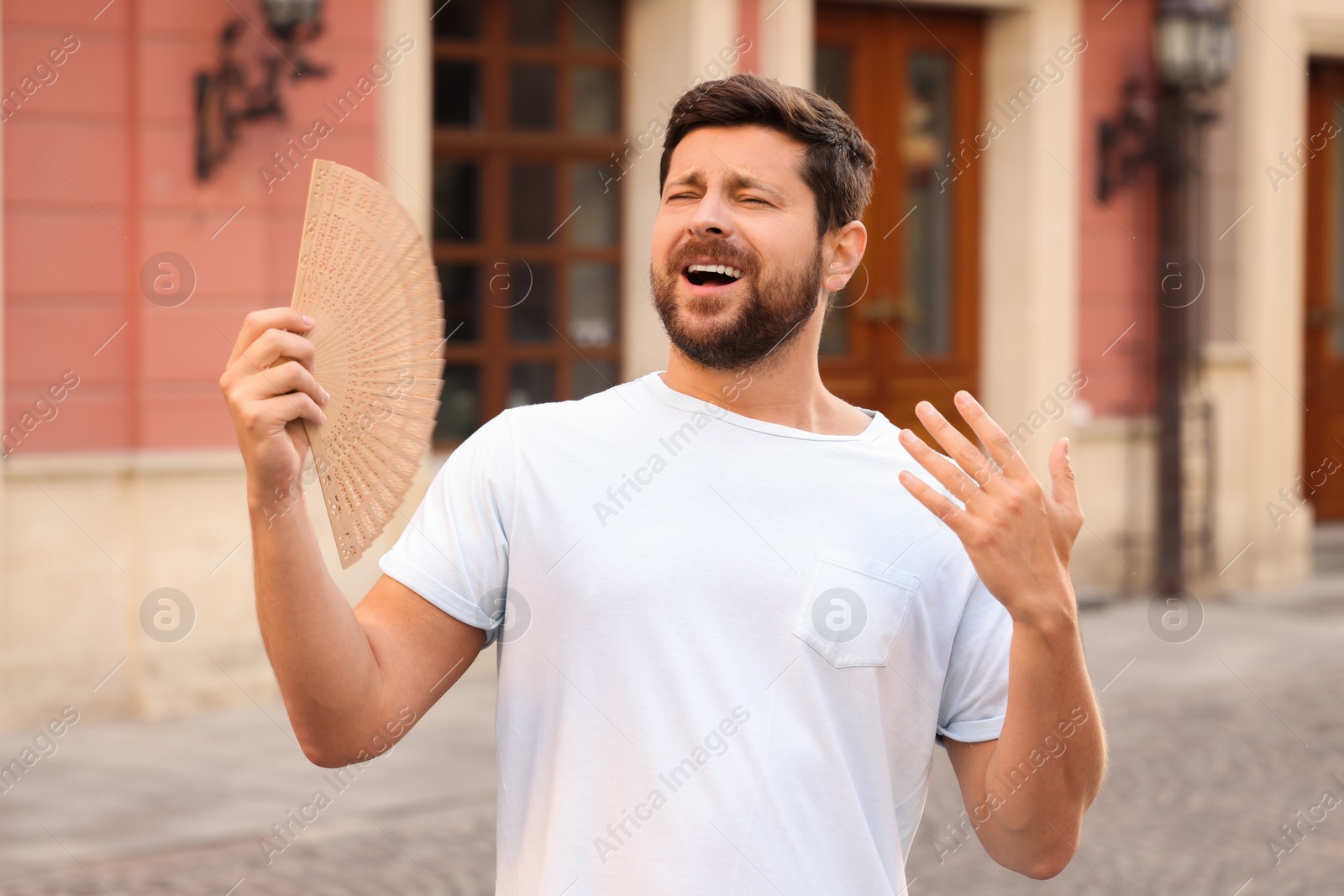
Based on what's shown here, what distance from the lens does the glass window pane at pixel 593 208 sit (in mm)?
8281

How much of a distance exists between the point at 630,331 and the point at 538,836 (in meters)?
6.62

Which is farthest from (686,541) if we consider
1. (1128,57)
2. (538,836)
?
(1128,57)

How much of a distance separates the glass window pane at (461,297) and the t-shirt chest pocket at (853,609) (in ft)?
20.3

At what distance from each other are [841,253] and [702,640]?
1.96ft

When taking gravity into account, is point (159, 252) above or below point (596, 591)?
above

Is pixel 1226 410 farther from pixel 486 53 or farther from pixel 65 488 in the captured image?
pixel 65 488

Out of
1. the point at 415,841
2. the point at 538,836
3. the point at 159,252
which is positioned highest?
the point at 159,252

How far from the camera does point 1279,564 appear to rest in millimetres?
10203

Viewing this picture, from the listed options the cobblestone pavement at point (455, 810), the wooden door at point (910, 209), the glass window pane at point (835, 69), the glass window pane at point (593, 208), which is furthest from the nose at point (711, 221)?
the glass window pane at point (835, 69)

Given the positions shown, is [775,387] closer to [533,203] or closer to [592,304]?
[533,203]

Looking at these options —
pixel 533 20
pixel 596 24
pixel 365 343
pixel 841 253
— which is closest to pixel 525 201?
pixel 533 20

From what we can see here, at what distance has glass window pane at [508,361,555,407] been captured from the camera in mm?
8180

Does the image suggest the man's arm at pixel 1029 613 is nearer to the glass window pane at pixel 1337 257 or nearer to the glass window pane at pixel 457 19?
the glass window pane at pixel 457 19

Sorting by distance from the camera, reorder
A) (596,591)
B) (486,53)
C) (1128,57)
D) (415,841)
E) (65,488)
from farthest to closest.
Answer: (1128,57) < (486,53) < (65,488) < (415,841) < (596,591)
